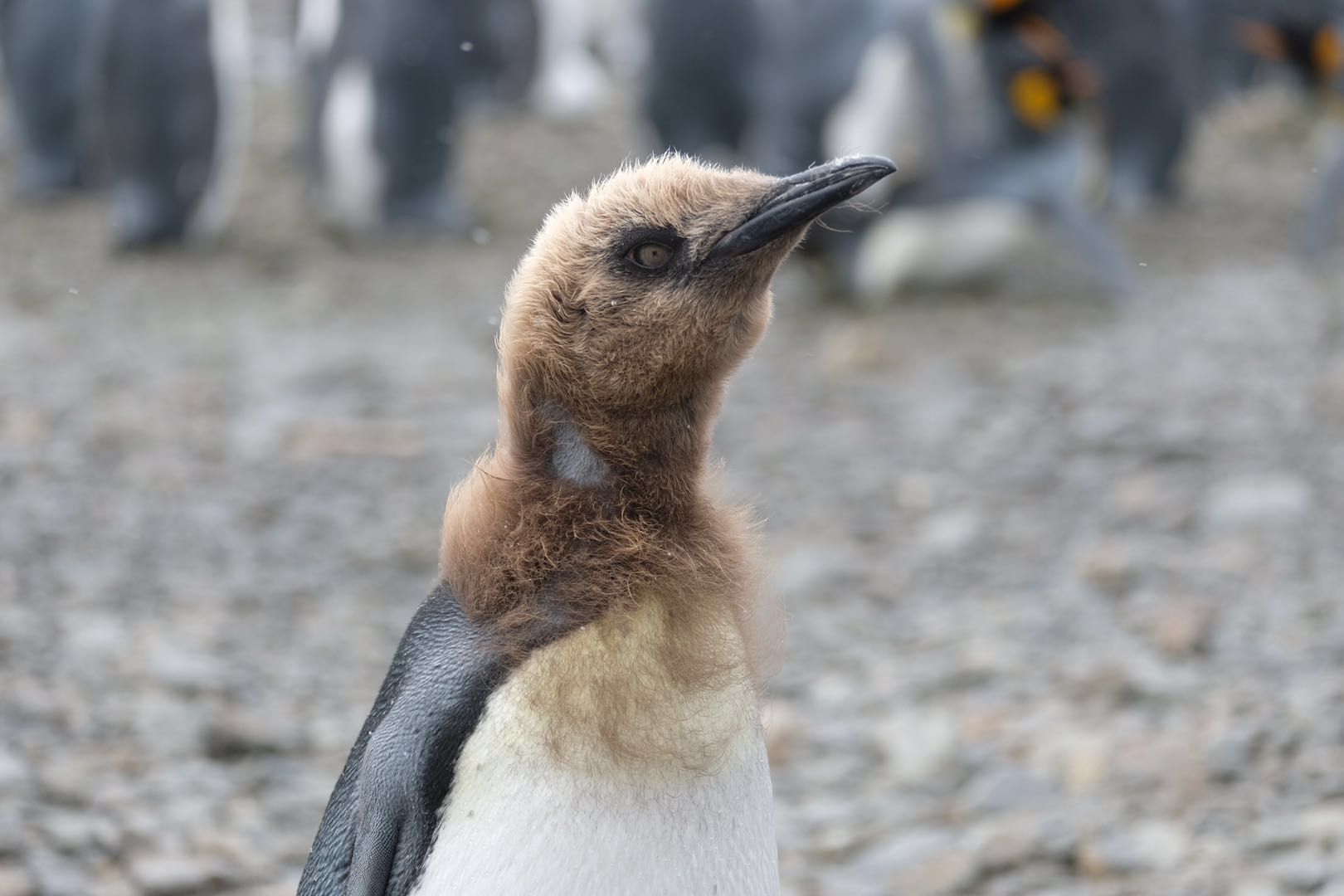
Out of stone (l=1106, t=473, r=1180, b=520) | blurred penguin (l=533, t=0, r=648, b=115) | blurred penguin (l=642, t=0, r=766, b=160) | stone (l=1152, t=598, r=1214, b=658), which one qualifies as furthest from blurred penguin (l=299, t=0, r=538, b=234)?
stone (l=1152, t=598, r=1214, b=658)

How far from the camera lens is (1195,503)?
4.99 meters

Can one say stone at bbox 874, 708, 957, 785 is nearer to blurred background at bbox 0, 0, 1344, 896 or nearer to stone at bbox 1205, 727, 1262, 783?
blurred background at bbox 0, 0, 1344, 896

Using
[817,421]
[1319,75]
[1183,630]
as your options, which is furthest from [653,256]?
[1319,75]

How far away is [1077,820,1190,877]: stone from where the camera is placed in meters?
2.86

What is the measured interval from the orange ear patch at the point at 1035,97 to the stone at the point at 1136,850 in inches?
233

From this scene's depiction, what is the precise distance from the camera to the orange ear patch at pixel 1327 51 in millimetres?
8969

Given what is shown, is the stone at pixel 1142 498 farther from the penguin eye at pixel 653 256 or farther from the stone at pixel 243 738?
the penguin eye at pixel 653 256

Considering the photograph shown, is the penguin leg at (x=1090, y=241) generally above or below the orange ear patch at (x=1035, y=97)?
below

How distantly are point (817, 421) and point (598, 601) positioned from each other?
14.9 ft

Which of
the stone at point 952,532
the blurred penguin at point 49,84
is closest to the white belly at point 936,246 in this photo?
the stone at point 952,532

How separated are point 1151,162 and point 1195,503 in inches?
216

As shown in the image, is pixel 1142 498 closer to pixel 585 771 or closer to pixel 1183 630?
pixel 1183 630

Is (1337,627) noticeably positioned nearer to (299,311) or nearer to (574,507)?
(574,507)

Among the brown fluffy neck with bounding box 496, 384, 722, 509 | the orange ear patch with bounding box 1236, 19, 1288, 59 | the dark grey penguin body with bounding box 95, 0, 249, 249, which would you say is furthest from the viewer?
the orange ear patch with bounding box 1236, 19, 1288, 59
